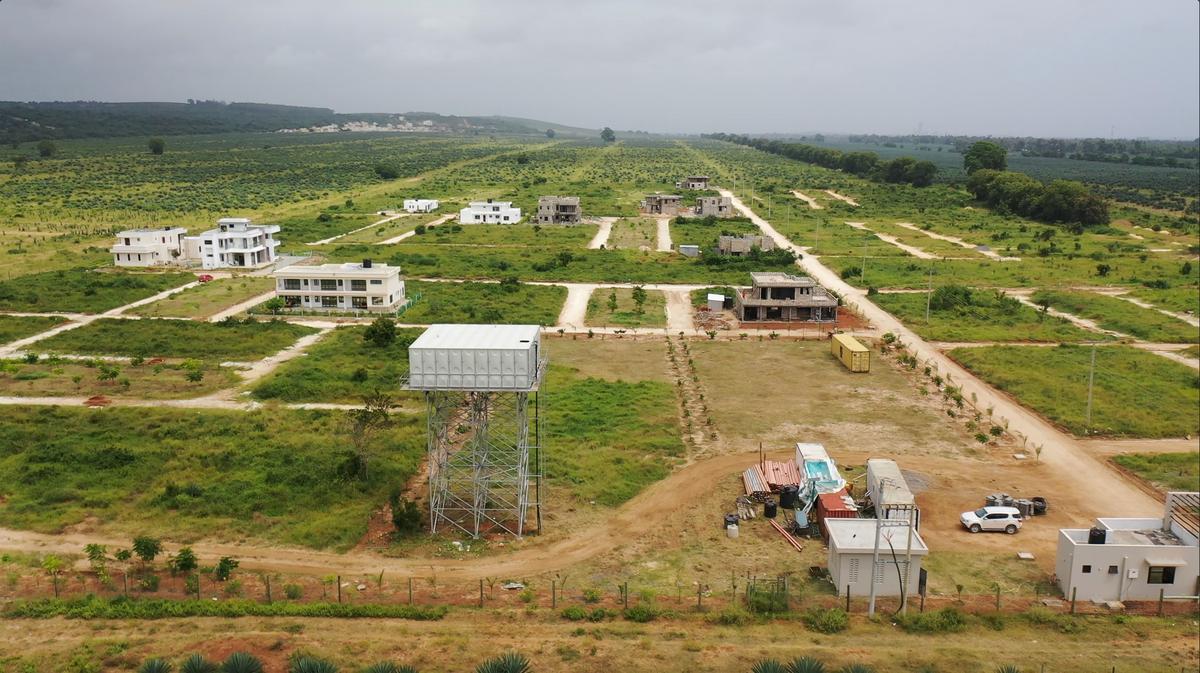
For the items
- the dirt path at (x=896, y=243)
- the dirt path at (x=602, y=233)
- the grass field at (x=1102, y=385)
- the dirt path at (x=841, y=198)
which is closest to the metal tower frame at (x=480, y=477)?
A: the grass field at (x=1102, y=385)

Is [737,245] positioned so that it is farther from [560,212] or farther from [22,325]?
[22,325]

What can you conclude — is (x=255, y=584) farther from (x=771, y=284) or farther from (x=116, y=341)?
(x=771, y=284)

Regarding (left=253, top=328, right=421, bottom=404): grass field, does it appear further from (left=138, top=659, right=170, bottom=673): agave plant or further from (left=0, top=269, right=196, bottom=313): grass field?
(left=138, top=659, right=170, bottom=673): agave plant

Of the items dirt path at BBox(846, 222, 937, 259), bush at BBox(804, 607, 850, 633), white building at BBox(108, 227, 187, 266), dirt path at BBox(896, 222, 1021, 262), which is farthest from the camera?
dirt path at BBox(846, 222, 937, 259)

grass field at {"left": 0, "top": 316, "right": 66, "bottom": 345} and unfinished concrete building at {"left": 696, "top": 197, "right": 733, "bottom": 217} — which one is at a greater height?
unfinished concrete building at {"left": 696, "top": 197, "right": 733, "bottom": 217}

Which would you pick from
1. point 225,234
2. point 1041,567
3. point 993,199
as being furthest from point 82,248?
point 993,199

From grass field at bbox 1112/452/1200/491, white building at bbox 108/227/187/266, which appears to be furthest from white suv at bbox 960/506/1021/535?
white building at bbox 108/227/187/266

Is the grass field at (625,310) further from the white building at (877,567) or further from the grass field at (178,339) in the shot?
the white building at (877,567)
